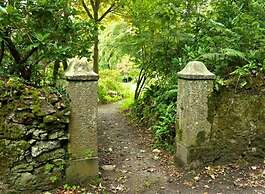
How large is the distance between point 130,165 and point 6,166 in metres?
2.11

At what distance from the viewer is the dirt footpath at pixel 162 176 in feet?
15.3

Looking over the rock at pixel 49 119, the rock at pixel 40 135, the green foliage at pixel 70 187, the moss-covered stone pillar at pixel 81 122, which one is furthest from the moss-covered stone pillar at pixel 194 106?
the rock at pixel 40 135

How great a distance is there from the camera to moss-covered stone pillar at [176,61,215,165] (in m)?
5.07

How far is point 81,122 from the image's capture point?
460cm

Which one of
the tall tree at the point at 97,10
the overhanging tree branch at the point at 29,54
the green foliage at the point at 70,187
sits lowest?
the green foliage at the point at 70,187

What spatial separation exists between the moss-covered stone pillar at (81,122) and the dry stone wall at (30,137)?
0.40ft

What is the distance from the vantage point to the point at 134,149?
6.38 metres

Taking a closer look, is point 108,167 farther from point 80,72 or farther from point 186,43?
point 186,43

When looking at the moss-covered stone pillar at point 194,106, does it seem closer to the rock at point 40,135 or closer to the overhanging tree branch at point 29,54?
the rock at point 40,135

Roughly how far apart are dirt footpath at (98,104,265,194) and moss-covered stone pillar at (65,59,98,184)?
44cm

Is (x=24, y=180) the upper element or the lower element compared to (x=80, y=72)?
lower

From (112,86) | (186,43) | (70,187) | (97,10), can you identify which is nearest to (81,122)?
(70,187)

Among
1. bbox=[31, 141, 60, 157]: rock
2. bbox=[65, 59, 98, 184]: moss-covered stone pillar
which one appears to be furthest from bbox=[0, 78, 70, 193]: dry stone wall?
bbox=[65, 59, 98, 184]: moss-covered stone pillar

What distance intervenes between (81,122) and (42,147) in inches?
25.6
